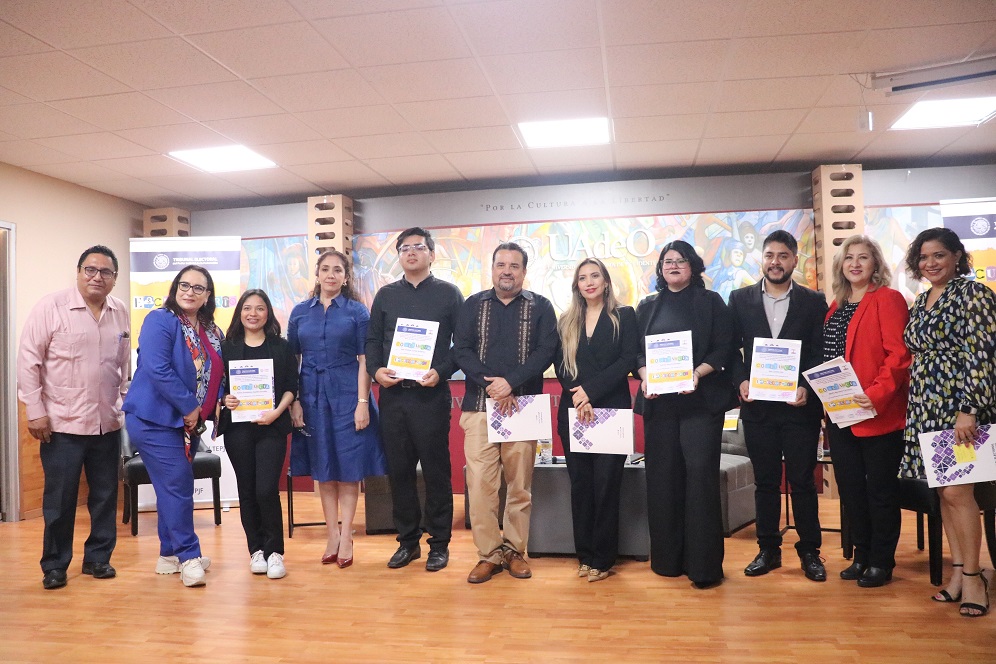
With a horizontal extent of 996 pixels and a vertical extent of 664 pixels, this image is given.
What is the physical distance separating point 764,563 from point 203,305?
3.11m

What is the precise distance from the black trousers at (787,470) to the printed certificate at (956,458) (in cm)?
54

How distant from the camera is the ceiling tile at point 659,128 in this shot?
5148 mm

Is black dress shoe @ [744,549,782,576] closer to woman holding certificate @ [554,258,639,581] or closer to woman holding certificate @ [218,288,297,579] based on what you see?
woman holding certificate @ [554,258,639,581]

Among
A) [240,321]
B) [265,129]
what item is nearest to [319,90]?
[265,129]

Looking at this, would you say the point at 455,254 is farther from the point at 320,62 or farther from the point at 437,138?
the point at 320,62

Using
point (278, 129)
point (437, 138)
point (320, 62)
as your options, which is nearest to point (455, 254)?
point (437, 138)

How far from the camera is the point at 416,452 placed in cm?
388

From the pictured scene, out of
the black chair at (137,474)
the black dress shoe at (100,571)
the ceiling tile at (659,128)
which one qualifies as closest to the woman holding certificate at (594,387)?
the ceiling tile at (659,128)

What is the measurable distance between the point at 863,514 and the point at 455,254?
4.36m

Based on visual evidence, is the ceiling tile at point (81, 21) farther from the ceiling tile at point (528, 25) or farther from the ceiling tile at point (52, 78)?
the ceiling tile at point (528, 25)

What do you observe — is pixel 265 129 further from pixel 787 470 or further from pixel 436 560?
pixel 787 470

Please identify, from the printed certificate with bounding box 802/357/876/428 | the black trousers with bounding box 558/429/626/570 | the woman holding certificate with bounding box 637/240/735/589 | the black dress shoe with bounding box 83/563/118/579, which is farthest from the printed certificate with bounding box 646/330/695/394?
the black dress shoe with bounding box 83/563/118/579

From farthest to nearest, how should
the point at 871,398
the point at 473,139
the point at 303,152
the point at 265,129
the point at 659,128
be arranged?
the point at 303,152 → the point at 473,139 → the point at 659,128 → the point at 265,129 → the point at 871,398

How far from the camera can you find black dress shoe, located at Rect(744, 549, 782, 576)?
3.59 m
